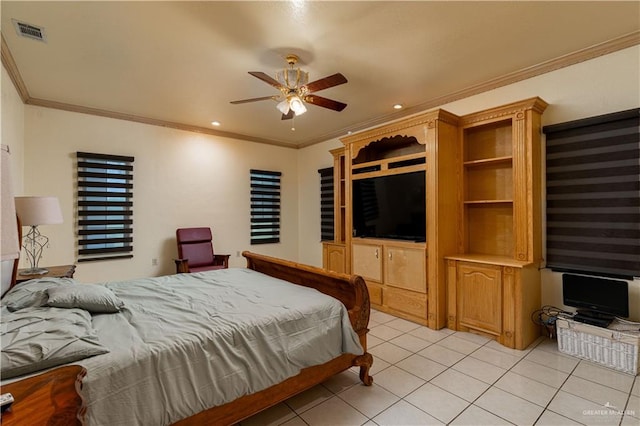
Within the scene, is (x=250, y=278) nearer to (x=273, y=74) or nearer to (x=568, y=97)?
(x=273, y=74)

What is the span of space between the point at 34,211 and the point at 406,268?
12.6 ft

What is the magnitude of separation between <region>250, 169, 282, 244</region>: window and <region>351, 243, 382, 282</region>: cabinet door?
2242 mm

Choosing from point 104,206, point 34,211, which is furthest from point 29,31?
point 104,206

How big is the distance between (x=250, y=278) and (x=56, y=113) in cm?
358

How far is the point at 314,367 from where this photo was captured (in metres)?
2.08

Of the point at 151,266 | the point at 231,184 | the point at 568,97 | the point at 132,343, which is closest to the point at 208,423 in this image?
the point at 132,343

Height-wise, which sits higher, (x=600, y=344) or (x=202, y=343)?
(x=202, y=343)

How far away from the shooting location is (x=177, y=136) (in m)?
5.00

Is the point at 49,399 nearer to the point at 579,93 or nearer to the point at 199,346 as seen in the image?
the point at 199,346

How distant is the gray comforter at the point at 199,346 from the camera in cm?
136

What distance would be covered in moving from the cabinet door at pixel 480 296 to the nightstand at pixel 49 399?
3.28 meters

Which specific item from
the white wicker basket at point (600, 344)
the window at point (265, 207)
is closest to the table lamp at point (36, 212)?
the window at point (265, 207)

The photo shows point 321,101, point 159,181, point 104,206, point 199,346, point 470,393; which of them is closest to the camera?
point 199,346

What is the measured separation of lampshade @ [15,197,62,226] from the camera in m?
2.72
